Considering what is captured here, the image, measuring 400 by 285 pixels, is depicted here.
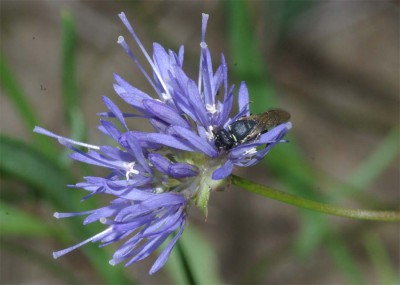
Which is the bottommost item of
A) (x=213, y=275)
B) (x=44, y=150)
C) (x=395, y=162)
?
(x=395, y=162)

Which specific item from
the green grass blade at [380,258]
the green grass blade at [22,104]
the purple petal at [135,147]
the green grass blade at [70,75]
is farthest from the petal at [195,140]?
the green grass blade at [380,258]

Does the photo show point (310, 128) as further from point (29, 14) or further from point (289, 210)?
point (29, 14)

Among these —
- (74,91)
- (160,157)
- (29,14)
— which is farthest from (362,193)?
(29,14)

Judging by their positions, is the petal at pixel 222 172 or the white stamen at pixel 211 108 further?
the white stamen at pixel 211 108

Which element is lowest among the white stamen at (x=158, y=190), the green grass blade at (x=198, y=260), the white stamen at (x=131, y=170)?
the green grass blade at (x=198, y=260)

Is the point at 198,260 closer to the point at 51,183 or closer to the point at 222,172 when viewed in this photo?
the point at 51,183

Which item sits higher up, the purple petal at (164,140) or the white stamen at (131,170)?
the purple petal at (164,140)

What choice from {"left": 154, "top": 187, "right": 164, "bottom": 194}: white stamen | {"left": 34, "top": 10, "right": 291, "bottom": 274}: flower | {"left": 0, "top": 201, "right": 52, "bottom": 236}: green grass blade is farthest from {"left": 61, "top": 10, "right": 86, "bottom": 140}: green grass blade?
{"left": 154, "top": 187, "right": 164, "bottom": 194}: white stamen

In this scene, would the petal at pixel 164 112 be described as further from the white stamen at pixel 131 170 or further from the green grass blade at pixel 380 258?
the green grass blade at pixel 380 258

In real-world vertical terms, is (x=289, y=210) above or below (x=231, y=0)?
below
